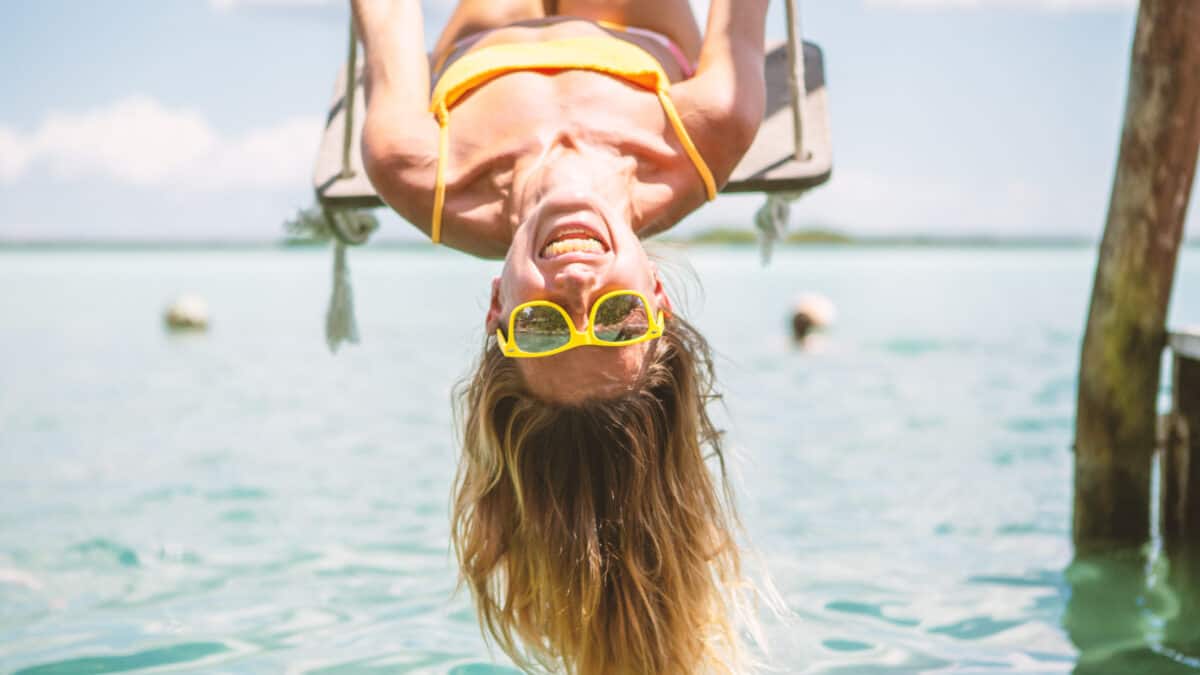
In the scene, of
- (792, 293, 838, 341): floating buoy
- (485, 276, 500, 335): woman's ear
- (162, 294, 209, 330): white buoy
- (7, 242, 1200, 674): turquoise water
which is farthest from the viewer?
(162, 294, 209, 330): white buoy

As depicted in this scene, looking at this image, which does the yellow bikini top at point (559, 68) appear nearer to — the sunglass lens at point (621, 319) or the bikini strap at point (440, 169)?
the bikini strap at point (440, 169)

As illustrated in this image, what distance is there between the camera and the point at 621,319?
2371mm

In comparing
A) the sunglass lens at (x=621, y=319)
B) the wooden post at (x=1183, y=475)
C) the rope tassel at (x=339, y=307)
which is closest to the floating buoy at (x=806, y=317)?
the wooden post at (x=1183, y=475)

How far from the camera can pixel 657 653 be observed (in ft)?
9.06

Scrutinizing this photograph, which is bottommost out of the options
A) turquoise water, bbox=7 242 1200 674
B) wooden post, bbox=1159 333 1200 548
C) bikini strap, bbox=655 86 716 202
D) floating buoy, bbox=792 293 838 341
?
floating buoy, bbox=792 293 838 341

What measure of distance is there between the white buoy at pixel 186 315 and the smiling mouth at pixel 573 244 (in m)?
17.9

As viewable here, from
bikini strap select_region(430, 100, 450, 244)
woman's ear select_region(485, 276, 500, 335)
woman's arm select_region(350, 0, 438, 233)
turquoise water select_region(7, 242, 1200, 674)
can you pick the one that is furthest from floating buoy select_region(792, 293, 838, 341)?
woman's ear select_region(485, 276, 500, 335)

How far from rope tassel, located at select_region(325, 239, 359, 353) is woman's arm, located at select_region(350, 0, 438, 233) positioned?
4.26ft

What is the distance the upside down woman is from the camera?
242cm

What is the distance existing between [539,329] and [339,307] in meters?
2.08

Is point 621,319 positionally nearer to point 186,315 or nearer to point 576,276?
point 576,276

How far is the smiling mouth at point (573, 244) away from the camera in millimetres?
2365

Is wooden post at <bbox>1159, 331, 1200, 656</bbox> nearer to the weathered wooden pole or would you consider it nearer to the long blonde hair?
the weathered wooden pole

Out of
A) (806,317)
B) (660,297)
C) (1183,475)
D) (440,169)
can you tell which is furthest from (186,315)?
(660,297)
